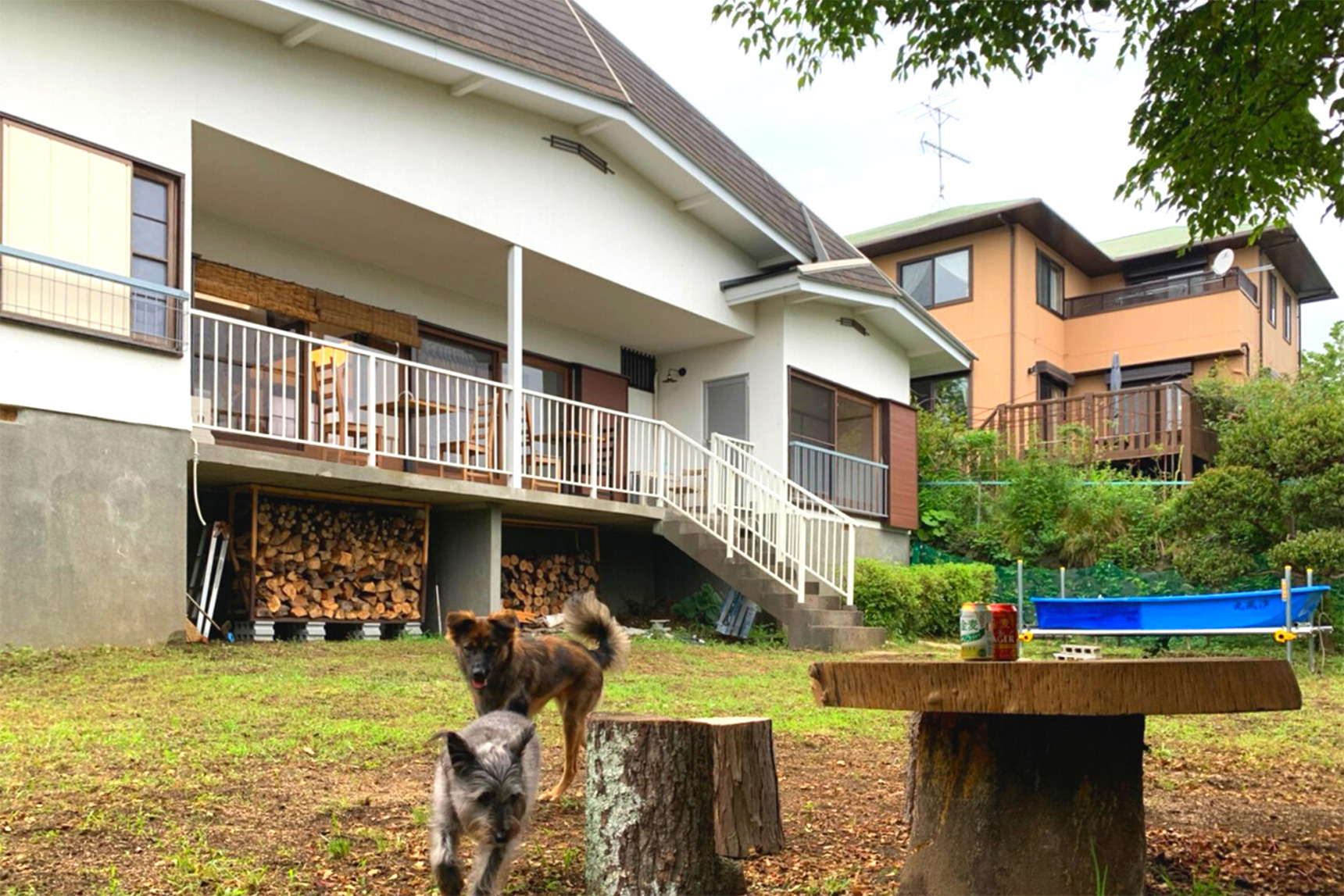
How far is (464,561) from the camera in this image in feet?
41.2

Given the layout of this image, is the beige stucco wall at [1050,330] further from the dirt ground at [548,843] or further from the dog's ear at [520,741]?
the dog's ear at [520,741]

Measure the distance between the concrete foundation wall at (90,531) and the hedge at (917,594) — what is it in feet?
25.5

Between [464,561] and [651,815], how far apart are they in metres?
9.10

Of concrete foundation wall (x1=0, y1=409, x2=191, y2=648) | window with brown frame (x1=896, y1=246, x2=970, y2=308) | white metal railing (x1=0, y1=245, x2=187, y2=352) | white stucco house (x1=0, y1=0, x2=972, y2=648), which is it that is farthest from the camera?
window with brown frame (x1=896, y1=246, x2=970, y2=308)

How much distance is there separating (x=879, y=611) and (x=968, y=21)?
29.4 ft

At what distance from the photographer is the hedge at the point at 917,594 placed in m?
14.2

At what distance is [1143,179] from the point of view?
6285mm

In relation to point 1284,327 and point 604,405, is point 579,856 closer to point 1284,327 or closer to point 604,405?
point 604,405

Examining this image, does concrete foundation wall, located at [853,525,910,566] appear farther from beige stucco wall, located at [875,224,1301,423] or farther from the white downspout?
beige stucco wall, located at [875,224,1301,423]

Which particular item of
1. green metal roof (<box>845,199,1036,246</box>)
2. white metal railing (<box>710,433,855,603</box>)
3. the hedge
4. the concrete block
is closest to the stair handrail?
white metal railing (<box>710,433,855,603</box>)

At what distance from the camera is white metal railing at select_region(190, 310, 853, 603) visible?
35.7 feet

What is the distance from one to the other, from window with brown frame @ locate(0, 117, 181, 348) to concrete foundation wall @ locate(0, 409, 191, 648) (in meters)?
0.82

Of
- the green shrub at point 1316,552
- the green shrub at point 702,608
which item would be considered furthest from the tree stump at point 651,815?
the green shrub at point 1316,552

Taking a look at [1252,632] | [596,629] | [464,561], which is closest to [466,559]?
[464,561]
